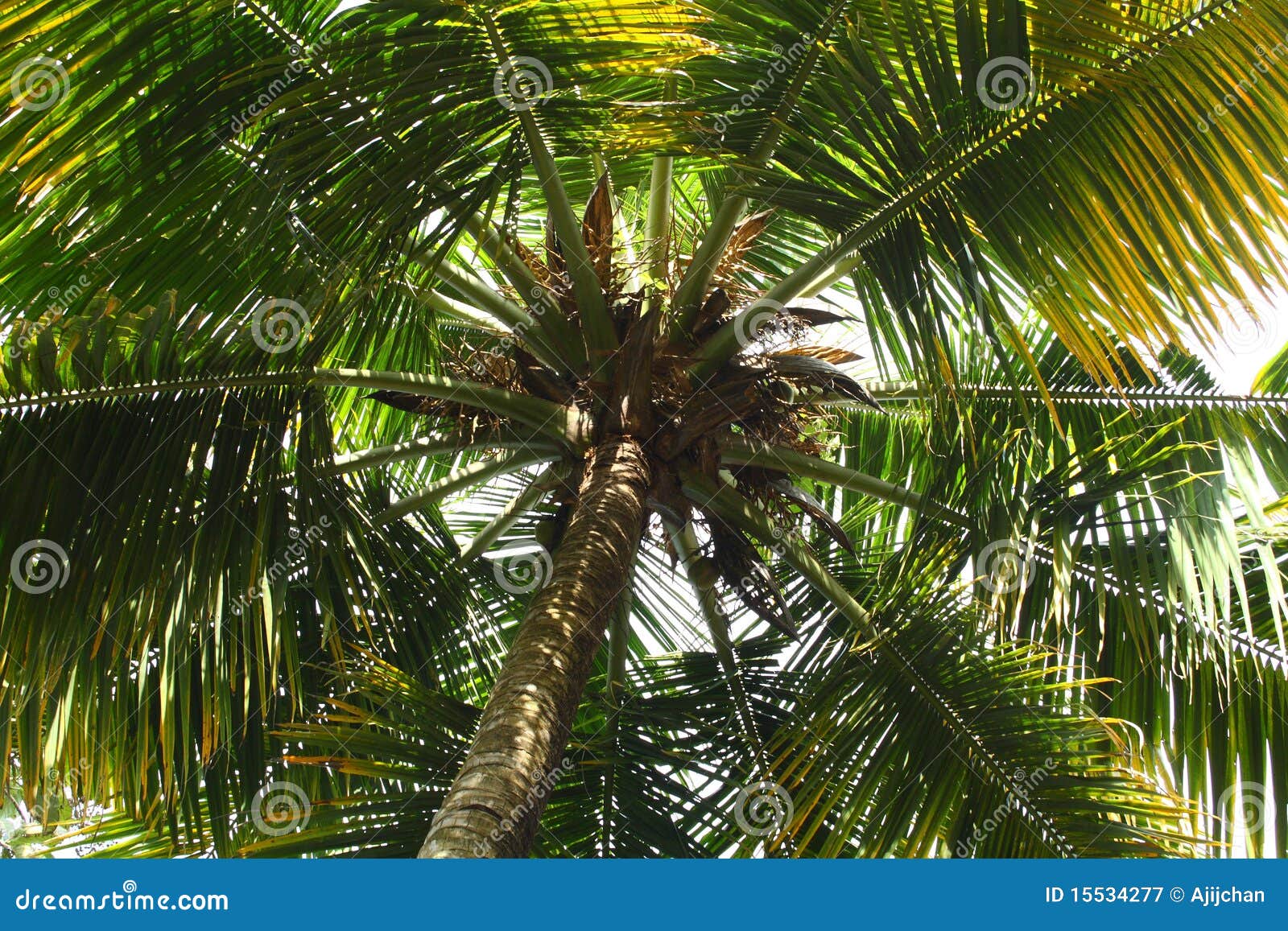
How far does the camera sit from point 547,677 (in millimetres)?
2473

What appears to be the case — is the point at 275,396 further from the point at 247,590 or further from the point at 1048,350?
the point at 1048,350

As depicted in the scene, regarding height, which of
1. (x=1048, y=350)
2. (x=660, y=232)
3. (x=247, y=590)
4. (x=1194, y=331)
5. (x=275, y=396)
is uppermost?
(x=660, y=232)

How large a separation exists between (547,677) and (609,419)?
3.88 feet

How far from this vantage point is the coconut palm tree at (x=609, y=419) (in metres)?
2.79

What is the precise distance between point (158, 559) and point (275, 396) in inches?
24.1

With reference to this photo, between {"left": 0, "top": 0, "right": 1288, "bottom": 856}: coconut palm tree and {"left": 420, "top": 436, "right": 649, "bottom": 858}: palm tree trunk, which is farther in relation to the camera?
{"left": 0, "top": 0, "right": 1288, "bottom": 856}: coconut palm tree

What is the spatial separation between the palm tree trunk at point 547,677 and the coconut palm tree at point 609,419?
0.01 m

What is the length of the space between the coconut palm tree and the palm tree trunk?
1 centimetres

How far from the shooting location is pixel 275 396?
335 centimetres

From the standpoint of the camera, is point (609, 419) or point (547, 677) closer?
point (547, 677)

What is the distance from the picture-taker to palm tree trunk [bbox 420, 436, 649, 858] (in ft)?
6.74

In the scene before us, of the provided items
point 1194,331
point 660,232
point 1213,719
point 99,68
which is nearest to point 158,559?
point 99,68

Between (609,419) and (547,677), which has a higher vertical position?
(609,419)

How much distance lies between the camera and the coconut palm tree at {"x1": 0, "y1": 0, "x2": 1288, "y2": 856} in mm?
2793
